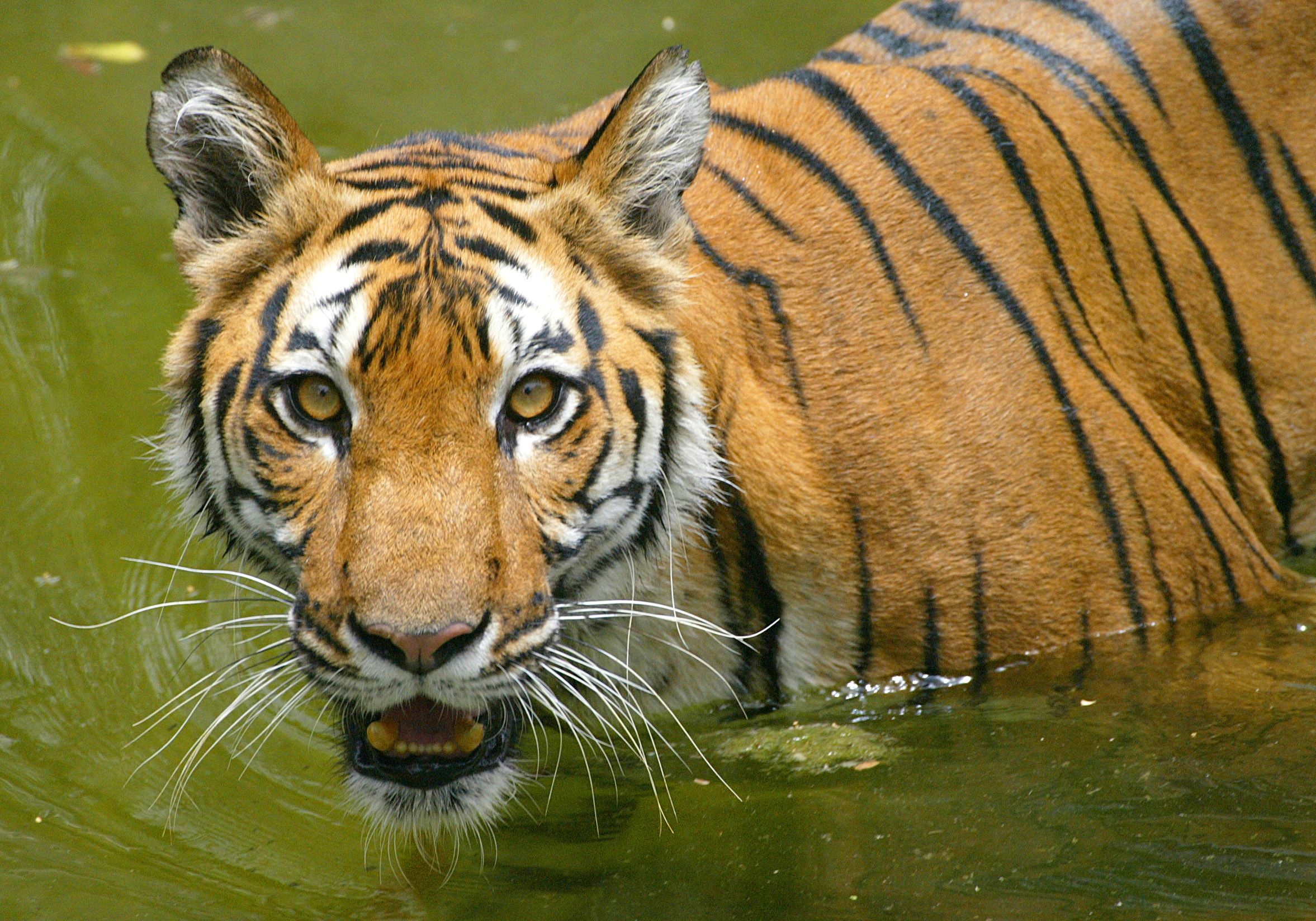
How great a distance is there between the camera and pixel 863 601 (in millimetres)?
2363

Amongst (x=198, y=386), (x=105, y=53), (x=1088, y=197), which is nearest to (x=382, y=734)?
(x=198, y=386)

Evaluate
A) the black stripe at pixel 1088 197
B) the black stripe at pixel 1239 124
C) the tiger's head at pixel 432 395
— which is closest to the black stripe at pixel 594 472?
the tiger's head at pixel 432 395

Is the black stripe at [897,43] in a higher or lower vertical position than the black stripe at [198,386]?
higher

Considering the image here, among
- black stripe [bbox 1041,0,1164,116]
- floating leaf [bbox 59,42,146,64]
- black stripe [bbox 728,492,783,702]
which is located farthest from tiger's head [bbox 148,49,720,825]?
floating leaf [bbox 59,42,146,64]

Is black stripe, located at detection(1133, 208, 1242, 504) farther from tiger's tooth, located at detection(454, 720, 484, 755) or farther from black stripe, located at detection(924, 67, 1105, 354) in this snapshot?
tiger's tooth, located at detection(454, 720, 484, 755)

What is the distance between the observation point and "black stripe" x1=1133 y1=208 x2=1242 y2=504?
9.21 ft

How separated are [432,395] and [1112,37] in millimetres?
1750

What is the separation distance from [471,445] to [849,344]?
79 cm

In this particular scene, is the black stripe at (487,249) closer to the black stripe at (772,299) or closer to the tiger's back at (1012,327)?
the tiger's back at (1012,327)

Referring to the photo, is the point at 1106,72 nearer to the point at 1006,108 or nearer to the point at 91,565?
the point at 1006,108

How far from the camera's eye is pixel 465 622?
1.73m

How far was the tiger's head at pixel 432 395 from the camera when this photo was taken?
1.79 meters

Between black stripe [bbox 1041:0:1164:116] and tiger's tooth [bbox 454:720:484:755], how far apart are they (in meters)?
1.82

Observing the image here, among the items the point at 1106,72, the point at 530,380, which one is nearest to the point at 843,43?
the point at 1106,72
